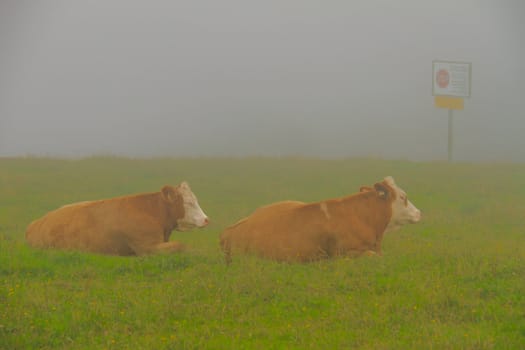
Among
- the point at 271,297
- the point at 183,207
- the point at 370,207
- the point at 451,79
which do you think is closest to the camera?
the point at 271,297

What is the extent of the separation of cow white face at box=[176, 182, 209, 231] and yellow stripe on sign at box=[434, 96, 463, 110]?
32204 millimetres

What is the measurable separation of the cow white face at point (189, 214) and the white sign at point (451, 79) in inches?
1254

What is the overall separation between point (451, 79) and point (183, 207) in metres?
32.6

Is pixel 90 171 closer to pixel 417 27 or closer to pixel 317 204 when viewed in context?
pixel 317 204

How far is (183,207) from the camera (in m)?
11.2

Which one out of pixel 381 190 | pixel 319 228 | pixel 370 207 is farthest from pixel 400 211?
pixel 319 228

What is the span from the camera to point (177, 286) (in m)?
8.52

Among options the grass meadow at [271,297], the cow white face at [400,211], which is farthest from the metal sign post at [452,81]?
the cow white face at [400,211]

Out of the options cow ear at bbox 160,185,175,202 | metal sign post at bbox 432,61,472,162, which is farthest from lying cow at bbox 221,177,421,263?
metal sign post at bbox 432,61,472,162

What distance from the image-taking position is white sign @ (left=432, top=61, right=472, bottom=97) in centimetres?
4112

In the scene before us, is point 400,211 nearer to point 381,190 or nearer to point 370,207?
point 381,190

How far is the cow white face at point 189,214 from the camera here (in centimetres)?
1127

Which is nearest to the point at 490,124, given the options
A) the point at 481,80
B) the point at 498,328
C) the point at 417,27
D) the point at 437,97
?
the point at 481,80

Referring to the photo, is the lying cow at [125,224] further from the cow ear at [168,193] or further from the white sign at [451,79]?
the white sign at [451,79]
